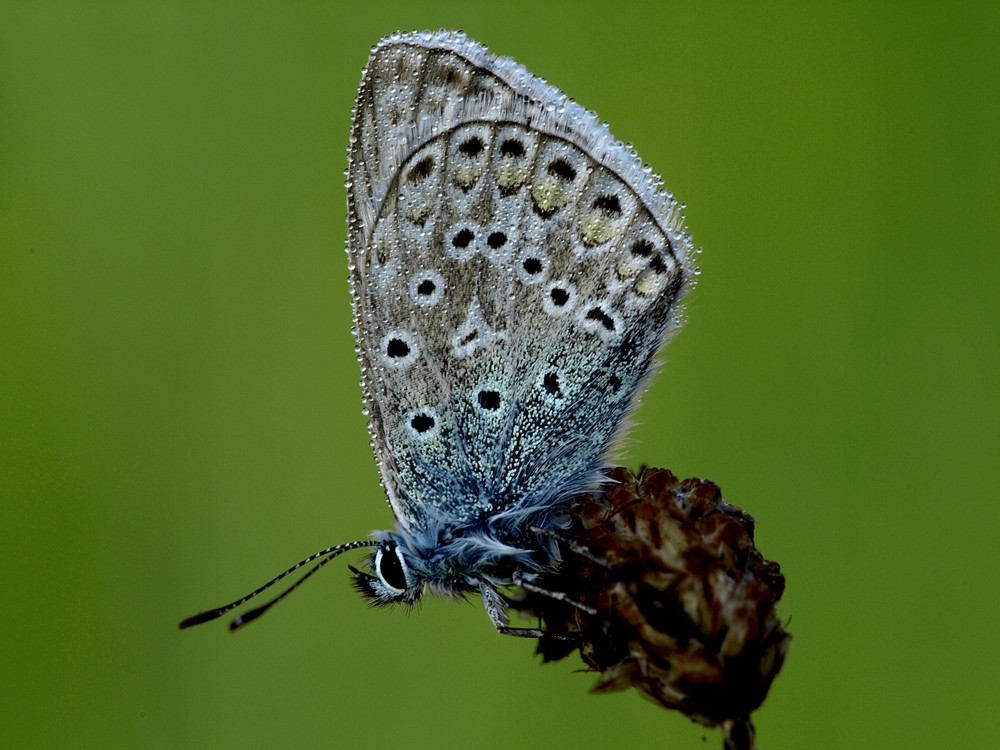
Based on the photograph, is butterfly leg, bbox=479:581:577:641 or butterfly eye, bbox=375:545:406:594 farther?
butterfly eye, bbox=375:545:406:594

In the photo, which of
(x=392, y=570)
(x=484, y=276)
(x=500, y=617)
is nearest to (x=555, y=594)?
(x=500, y=617)

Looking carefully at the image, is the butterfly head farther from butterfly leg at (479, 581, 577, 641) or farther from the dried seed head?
the dried seed head

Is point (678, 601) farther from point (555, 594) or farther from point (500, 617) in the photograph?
point (500, 617)

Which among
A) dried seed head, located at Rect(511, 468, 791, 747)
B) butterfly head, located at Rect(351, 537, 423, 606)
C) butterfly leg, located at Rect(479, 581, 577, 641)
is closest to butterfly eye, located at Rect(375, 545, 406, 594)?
butterfly head, located at Rect(351, 537, 423, 606)

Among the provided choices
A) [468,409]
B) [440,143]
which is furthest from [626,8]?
[468,409]

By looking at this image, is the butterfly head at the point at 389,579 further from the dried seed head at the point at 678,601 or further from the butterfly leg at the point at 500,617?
the dried seed head at the point at 678,601

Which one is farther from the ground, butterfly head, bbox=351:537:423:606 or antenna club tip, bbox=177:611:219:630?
butterfly head, bbox=351:537:423:606
